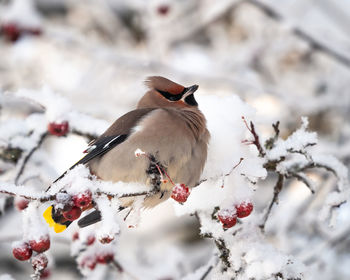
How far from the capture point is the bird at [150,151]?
2.24m

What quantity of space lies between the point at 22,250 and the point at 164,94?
1.27 metres

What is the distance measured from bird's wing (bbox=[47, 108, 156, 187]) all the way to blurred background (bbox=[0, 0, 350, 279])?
170cm

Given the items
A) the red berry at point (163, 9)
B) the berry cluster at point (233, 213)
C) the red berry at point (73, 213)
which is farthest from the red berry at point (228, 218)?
the red berry at point (163, 9)

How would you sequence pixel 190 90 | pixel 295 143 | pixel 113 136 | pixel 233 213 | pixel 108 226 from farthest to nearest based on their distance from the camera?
pixel 190 90 → pixel 113 136 → pixel 295 143 → pixel 233 213 → pixel 108 226

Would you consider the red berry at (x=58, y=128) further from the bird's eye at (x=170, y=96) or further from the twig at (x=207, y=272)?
the twig at (x=207, y=272)

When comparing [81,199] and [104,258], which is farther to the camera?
[104,258]

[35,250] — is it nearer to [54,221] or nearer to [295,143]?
[54,221]

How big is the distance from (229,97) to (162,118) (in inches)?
12.8

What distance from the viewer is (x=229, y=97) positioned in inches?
94.4

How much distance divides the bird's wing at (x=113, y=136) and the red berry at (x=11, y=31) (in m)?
1.69

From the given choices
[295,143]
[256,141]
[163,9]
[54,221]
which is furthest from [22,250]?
[163,9]

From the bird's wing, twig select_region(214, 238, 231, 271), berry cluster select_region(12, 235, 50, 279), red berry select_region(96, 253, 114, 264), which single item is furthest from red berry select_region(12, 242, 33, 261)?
twig select_region(214, 238, 231, 271)

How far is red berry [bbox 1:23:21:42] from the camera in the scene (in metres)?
3.78

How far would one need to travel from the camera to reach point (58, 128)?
2.46m
